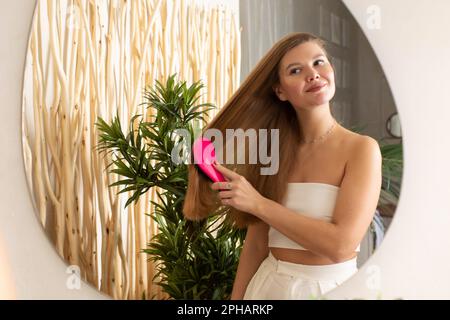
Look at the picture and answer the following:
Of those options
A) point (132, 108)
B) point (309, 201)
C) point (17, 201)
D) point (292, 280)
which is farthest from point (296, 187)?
point (17, 201)

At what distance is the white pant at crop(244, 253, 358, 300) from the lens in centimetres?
100

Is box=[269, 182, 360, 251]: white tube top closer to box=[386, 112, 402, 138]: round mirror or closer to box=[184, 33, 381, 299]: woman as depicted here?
box=[184, 33, 381, 299]: woman

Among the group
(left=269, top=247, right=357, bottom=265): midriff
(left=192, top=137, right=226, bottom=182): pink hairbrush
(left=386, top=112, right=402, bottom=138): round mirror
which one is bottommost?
(left=269, top=247, right=357, bottom=265): midriff

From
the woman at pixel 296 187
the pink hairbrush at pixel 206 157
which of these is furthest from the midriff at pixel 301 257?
the pink hairbrush at pixel 206 157

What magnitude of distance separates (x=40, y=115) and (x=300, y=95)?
0.40 meters

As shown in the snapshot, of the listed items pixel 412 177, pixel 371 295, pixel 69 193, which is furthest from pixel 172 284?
pixel 412 177

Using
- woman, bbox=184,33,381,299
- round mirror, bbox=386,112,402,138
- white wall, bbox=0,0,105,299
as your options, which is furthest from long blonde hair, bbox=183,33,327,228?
white wall, bbox=0,0,105,299

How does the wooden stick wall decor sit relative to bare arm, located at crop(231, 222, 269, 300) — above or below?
above

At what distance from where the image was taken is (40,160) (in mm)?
1039

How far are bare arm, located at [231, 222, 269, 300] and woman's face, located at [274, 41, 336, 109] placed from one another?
7.8 inches

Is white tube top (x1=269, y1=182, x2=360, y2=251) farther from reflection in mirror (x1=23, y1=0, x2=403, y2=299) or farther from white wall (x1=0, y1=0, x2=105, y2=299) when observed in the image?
white wall (x1=0, y1=0, x2=105, y2=299)
